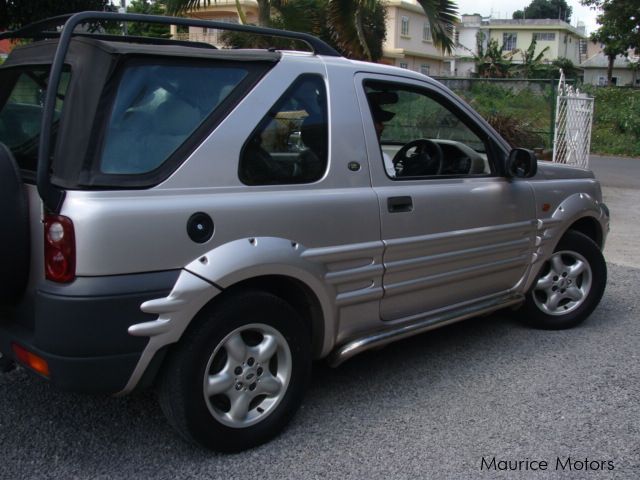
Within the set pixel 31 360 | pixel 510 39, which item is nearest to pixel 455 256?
pixel 31 360

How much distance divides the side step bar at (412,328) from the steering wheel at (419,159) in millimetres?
901

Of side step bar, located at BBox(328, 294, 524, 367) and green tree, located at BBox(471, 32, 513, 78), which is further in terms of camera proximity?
green tree, located at BBox(471, 32, 513, 78)

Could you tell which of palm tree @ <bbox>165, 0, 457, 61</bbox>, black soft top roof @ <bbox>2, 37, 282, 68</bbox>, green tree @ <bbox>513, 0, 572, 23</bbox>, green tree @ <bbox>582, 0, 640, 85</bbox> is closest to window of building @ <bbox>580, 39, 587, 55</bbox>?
green tree @ <bbox>513, 0, 572, 23</bbox>

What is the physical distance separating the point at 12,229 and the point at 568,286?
151 inches

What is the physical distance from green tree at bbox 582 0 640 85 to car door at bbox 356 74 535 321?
95.1 feet

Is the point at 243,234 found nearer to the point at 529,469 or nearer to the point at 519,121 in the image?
the point at 529,469

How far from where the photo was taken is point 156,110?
9.86 feet

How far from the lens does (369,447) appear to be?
338cm

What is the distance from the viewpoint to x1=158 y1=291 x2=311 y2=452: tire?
299 cm

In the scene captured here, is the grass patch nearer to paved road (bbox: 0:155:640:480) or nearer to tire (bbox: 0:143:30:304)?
paved road (bbox: 0:155:640:480)

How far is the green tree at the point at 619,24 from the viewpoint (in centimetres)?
2980

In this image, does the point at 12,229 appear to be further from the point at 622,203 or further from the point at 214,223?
the point at 622,203

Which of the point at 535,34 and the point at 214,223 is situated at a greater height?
the point at 535,34

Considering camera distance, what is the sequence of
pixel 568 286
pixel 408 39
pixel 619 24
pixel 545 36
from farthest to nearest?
pixel 545 36
pixel 408 39
pixel 619 24
pixel 568 286
